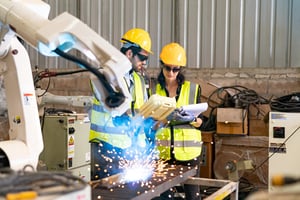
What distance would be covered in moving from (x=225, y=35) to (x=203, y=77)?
53 centimetres

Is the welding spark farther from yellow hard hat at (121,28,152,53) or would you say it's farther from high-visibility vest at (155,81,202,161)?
yellow hard hat at (121,28,152,53)

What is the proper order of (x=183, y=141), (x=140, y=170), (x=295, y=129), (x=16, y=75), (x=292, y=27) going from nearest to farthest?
(x=16, y=75), (x=140, y=170), (x=183, y=141), (x=295, y=129), (x=292, y=27)

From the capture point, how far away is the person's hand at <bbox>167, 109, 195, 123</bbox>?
2972 millimetres

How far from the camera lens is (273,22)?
14.4 feet

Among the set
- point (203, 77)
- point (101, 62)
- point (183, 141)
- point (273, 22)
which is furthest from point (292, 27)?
point (101, 62)

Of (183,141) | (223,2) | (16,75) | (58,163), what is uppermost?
(223,2)

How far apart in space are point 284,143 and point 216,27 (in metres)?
1.70

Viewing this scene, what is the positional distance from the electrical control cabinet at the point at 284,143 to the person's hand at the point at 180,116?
874 mm

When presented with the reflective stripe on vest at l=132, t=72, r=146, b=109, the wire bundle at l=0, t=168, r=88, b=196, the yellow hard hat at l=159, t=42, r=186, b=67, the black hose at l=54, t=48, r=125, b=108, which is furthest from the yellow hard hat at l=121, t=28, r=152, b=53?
the wire bundle at l=0, t=168, r=88, b=196

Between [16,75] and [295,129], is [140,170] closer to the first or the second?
[16,75]

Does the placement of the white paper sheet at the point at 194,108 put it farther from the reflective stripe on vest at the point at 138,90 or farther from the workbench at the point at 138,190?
the workbench at the point at 138,190

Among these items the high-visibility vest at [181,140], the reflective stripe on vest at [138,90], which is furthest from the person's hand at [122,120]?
the high-visibility vest at [181,140]

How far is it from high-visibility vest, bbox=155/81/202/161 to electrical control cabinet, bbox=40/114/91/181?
82 centimetres

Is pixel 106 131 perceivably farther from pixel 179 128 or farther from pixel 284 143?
pixel 284 143
